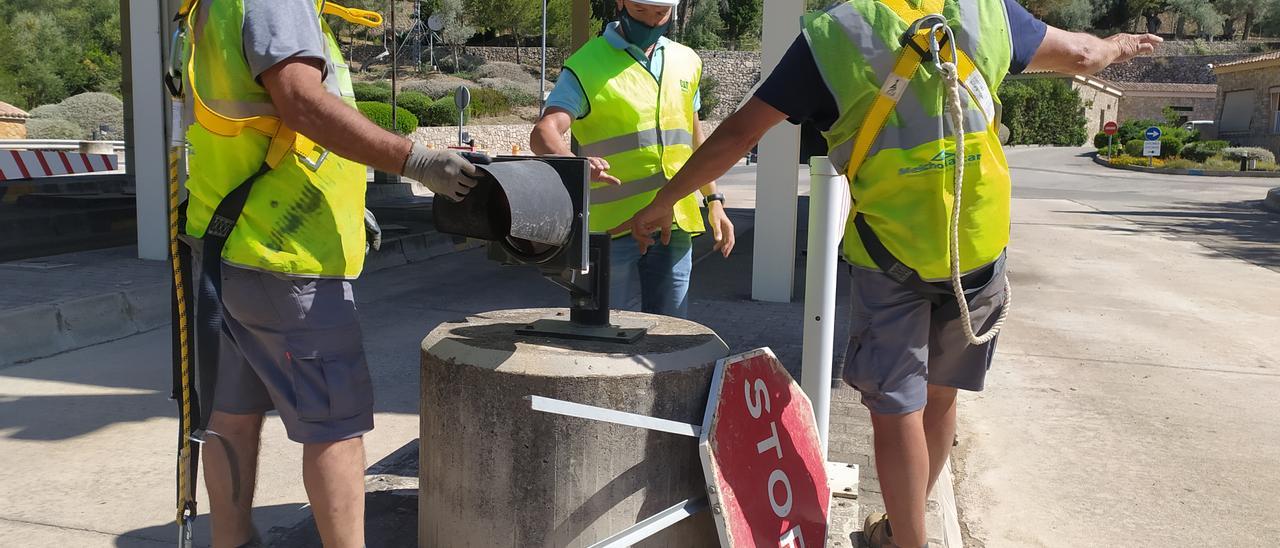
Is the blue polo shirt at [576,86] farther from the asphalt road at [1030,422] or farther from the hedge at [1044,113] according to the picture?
the hedge at [1044,113]

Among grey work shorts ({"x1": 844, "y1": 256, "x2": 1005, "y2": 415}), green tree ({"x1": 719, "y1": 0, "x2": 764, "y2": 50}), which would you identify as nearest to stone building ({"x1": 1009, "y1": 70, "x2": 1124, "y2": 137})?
green tree ({"x1": 719, "y1": 0, "x2": 764, "y2": 50})

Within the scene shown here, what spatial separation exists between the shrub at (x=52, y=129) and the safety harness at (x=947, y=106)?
4828 centimetres

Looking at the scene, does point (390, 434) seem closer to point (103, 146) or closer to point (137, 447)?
point (137, 447)

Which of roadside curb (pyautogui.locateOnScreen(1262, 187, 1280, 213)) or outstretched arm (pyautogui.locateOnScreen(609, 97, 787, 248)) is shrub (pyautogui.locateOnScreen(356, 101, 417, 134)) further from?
outstretched arm (pyautogui.locateOnScreen(609, 97, 787, 248))

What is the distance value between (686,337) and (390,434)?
241 cm

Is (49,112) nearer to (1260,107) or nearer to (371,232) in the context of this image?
(371,232)

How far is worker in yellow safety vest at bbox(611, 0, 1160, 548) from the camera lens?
2.64 m

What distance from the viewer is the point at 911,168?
2682 millimetres

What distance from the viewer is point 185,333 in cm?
264

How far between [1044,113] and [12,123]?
56309 millimetres

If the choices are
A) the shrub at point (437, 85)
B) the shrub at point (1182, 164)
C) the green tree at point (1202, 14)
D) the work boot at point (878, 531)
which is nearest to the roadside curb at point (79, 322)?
the work boot at point (878, 531)

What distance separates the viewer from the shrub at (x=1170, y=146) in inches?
1778

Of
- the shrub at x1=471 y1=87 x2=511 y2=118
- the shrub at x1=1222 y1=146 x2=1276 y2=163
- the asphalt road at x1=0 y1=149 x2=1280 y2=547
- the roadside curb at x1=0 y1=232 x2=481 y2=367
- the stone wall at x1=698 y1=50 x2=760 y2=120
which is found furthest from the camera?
the stone wall at x1=698 y1=50 x2=760 y2=120

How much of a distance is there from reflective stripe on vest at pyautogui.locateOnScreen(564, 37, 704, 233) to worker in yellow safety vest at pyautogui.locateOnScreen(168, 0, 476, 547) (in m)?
→ 1.34
